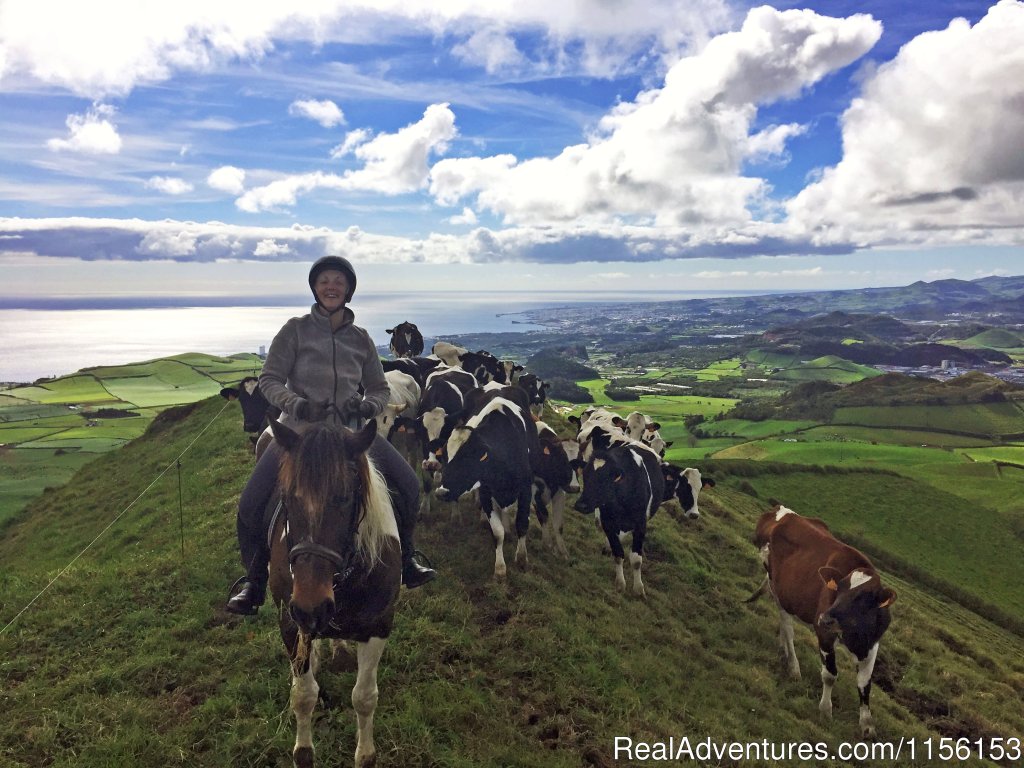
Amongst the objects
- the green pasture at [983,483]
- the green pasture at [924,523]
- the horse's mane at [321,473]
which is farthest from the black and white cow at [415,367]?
the green pasture at [983,483]

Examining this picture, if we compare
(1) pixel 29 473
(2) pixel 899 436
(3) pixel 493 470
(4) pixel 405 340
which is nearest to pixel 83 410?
(1) pixel 29 473

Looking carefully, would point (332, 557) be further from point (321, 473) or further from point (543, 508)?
point (543, 508)

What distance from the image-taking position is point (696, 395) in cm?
10356

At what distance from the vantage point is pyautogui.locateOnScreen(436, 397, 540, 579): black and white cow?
9555 mm

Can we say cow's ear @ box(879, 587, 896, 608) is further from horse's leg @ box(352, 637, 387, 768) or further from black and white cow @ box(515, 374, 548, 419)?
black and white cow @ box(515, 374, 548, 419)

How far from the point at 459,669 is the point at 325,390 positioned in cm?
396

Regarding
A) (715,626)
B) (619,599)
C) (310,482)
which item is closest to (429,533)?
(619,599)

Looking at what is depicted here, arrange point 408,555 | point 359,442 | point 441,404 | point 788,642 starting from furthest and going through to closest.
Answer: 1. point 441,404
2. point 788,642
3. point 408,555
4. point 359,442

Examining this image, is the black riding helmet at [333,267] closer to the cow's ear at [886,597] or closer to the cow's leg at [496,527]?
the cow's leg at [496,527]

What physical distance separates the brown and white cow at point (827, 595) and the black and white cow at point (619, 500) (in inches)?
91.7

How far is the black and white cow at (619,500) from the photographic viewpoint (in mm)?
10250

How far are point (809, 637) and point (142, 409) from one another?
5476 centimetres

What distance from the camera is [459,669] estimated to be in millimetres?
6480

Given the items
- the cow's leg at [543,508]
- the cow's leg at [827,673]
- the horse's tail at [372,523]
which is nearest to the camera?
the horse's tail at [372,523]
